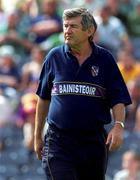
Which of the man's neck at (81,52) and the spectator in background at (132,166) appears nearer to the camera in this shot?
the man's neck at (81,52)

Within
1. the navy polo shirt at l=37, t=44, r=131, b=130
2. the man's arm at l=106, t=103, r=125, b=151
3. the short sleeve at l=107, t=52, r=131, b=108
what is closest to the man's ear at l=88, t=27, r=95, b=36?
the navy polo shirt at l=37, t=44, r=131, b=130

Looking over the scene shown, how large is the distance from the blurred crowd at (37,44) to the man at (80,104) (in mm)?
4399

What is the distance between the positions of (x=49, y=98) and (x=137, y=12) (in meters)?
6.73

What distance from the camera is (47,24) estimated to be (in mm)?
11695

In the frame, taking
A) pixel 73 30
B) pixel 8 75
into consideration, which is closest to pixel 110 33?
pixel 8 75

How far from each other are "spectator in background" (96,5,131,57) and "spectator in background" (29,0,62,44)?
2.19ft

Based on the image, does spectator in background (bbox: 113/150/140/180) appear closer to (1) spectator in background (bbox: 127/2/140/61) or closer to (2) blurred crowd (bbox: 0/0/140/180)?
(2) blurred crowd (bbox: 0/0/140/180)

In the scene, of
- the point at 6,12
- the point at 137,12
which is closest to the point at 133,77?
the point at 137,12

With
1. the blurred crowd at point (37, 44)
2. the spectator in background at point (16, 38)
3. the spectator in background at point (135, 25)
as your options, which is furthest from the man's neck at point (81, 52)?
the spectator in background at point (135, 25)

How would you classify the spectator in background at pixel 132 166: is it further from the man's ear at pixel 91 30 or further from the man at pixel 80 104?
the man's ear at pixel 91 30

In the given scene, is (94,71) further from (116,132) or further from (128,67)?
(128,67)

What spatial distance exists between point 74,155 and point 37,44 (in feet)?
22.0

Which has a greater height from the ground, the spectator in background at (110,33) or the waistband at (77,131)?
the waistband at (77,131)

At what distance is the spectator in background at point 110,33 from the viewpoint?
11.3 metres
